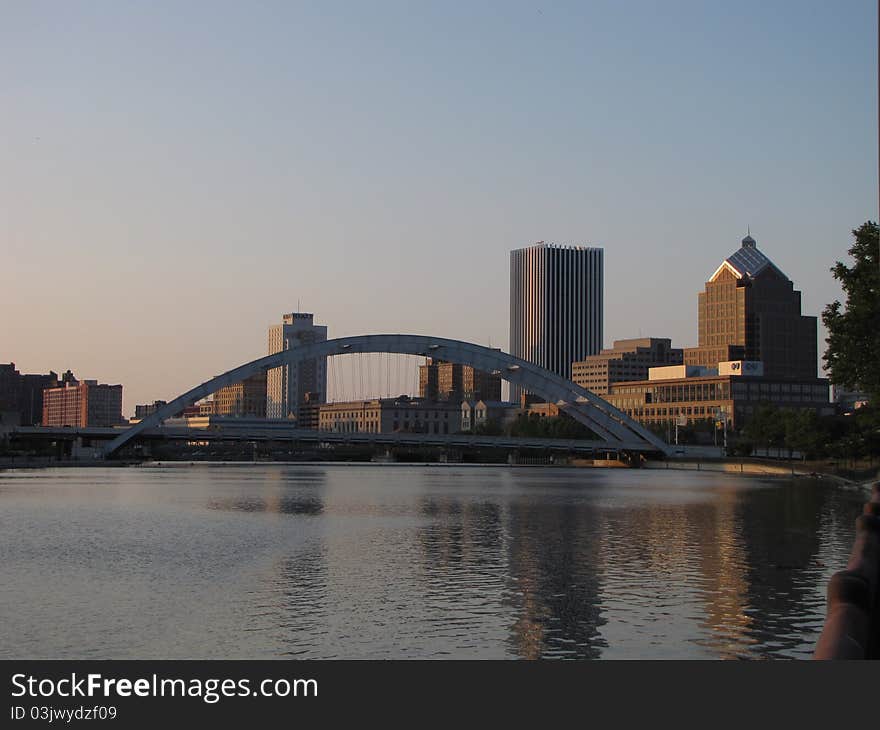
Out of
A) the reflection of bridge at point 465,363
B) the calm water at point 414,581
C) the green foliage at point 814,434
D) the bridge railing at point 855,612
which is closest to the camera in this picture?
the bridge railing at point 855,612

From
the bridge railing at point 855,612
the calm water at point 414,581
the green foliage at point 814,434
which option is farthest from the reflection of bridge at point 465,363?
the bridge railing at point 855,612

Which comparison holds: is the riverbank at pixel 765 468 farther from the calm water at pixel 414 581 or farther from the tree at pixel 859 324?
the calm water at pixel 414 581

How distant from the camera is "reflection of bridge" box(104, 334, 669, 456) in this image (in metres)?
149

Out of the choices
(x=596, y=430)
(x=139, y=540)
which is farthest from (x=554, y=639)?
(x=596, y=430)

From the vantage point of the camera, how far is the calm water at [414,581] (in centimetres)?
2117

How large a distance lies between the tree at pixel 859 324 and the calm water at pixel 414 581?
5.99 metres

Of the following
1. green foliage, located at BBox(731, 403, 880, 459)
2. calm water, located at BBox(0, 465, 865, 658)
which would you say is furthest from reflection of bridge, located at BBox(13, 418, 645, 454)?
calm water, located at BBox(0, 465, 865, 658)

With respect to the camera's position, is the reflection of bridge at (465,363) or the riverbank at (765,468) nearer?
the riverbank at (765,468)

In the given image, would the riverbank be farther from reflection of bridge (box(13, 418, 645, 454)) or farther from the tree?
the tree

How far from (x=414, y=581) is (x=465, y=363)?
413 ft

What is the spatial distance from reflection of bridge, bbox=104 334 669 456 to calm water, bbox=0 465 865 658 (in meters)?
88.7
